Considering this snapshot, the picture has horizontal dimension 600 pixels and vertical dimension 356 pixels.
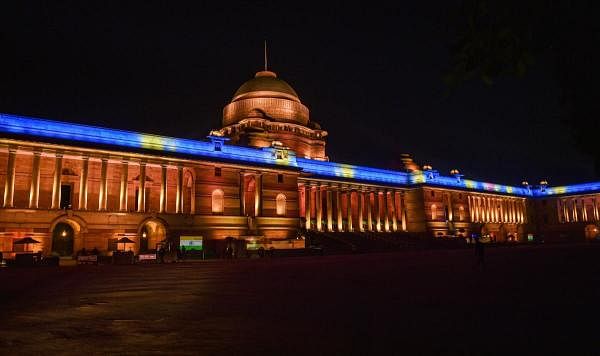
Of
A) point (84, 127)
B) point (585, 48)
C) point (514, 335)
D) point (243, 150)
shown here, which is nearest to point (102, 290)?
point (514, 335)

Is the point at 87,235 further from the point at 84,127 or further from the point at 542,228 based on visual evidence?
the point at 542,228

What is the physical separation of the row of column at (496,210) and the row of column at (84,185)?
6118cm

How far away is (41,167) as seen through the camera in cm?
4438

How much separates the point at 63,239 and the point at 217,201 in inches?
665

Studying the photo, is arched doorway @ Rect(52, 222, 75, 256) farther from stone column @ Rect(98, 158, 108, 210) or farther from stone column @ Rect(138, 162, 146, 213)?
stone column @ Rect(138, 162, 146, 213)

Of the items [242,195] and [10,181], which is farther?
[242,195]

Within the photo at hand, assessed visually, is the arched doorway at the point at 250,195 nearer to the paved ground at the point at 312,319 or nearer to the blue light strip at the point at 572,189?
the paved ground at the point at 312,319

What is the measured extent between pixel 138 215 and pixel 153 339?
42.6 m

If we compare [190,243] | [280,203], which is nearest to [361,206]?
[280,203]

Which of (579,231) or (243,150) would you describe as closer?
(243,150)

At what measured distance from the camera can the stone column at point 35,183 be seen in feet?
139

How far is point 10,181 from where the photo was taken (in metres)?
41.6

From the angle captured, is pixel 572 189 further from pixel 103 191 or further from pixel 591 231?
pixel 103 191

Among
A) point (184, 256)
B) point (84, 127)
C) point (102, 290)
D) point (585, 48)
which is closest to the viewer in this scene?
point (585, 48)
